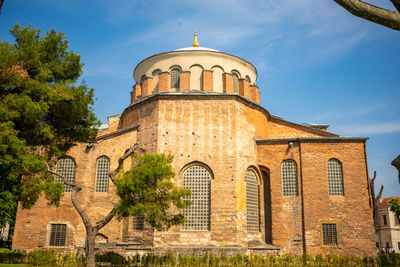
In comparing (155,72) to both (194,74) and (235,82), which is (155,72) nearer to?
(194,74)

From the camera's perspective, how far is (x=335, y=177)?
19.4 m

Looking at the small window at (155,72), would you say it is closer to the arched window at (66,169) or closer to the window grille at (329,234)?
the arched window at (66,169)

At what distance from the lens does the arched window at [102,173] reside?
19.6m

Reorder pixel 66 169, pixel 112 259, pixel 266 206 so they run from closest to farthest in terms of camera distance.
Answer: pixel 112 259, pixel 266 206, pixel 66 169

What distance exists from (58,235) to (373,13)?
18.7 m

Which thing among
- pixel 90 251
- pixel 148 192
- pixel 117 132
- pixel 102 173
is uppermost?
pixel 117 132

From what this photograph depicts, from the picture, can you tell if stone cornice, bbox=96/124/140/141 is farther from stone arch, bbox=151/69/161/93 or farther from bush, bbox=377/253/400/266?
bush, bbox=377/253/400/266

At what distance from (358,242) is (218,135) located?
8.97 meters

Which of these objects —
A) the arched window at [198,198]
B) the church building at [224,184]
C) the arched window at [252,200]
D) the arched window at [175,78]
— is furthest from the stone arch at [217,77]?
the arched window at [198,198]

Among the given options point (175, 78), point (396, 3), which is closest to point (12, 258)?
point (175, 78)

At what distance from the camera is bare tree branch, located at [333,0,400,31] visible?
4.89 meters

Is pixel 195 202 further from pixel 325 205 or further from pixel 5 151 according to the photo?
pixel 5 151

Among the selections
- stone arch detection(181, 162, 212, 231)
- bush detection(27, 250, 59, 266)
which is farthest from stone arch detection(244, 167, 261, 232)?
bush detection(27, 250, 59, 266)

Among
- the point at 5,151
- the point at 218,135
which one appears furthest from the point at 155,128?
the point at 5,151
